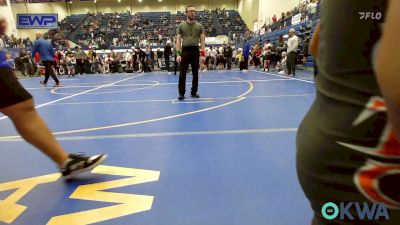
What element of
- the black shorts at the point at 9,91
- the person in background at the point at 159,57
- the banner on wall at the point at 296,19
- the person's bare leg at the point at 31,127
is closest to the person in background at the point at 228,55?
the banner on wall at the point at 296,19

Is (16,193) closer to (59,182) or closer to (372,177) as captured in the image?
(59,182)

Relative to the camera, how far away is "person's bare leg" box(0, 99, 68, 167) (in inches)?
66.8

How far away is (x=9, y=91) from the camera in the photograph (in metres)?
1.64

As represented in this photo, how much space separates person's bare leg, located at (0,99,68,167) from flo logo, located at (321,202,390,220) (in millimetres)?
1693

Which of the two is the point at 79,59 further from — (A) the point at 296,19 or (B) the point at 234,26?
(B) the point at 234,26

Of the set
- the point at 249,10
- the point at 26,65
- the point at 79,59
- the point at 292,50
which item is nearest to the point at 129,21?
the point at 249,10

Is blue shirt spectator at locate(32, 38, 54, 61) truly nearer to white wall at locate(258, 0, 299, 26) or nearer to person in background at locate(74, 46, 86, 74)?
person in background at locate(74, 46, 86, 74)

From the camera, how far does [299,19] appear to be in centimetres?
1470

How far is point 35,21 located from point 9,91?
28.4 m

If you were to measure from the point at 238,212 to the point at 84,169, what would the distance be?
1111mm

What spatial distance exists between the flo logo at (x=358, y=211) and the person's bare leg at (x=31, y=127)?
1.69m

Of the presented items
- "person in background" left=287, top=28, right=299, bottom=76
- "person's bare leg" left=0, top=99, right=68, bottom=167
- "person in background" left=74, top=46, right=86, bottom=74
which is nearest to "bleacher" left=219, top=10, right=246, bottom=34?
"person in background" left=74, top=46, right=86, bottom=74

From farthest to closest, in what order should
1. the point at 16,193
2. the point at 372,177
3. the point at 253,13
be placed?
the point at 253,13
the point at 16,193
the point at 372,177

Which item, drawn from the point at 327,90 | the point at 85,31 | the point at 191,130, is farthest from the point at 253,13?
the point at 327,90
